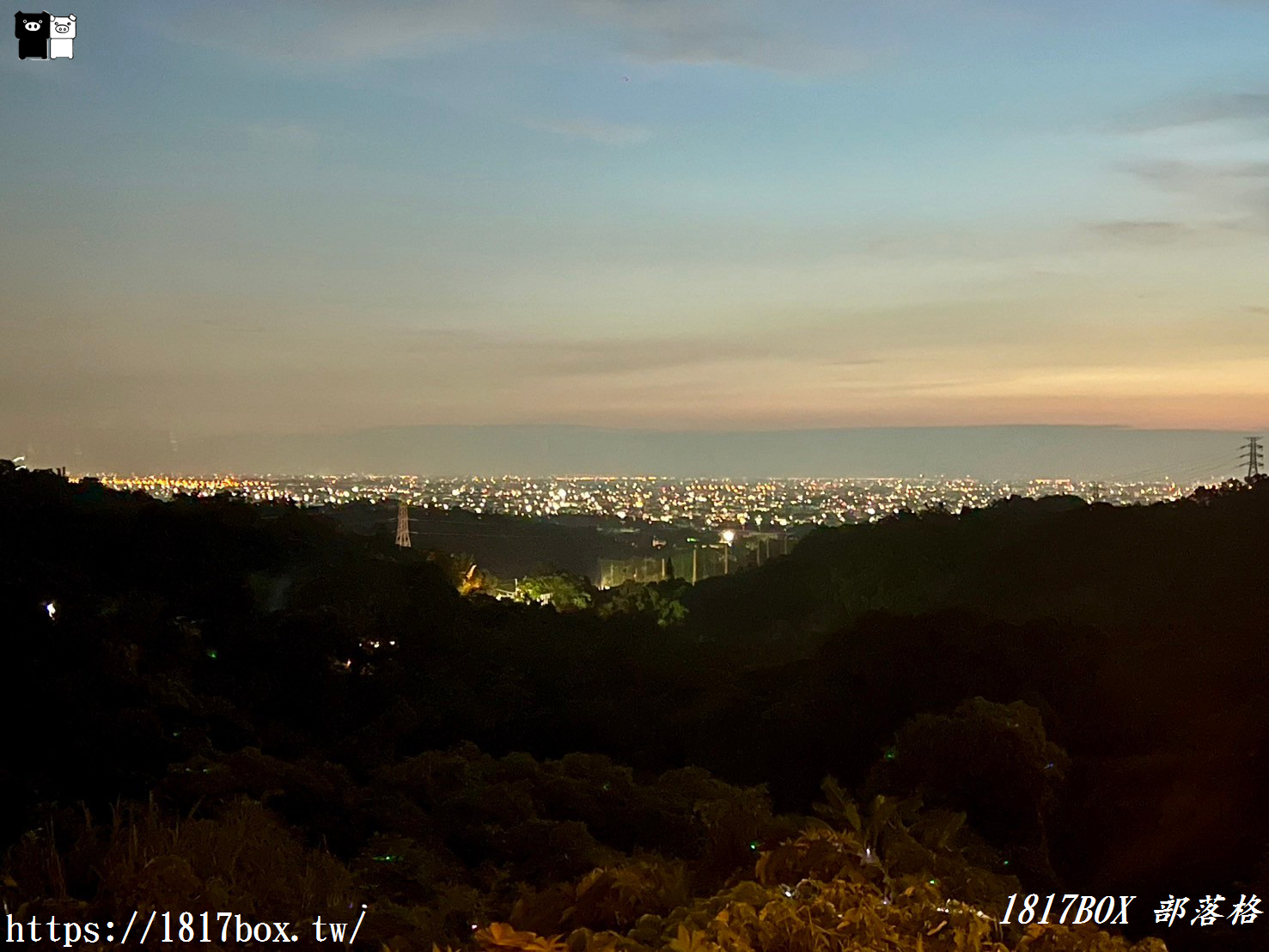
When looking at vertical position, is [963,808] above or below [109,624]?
below

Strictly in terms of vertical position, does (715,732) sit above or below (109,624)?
below

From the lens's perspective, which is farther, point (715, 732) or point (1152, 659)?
point (1152, 659)

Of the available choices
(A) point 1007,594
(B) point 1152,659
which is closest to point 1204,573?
(A) point 1007,594

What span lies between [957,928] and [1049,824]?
7167 millimetres

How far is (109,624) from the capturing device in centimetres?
1444

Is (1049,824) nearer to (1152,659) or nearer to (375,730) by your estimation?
(1152,659)

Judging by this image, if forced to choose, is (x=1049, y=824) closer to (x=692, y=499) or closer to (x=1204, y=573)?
(x=1204, y=573)

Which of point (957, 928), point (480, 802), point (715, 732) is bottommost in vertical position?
point (715, 732)

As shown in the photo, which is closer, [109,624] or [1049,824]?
[1049,824]

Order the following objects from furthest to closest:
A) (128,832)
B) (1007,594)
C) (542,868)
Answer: (1007,594) → (542,868) → (128,832)

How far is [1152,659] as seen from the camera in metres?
16.9

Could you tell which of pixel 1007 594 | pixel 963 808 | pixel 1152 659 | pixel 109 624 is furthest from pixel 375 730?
pixel 1007 594

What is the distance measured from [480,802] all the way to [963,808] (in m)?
4.01

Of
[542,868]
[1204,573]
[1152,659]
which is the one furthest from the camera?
[1204,573]
